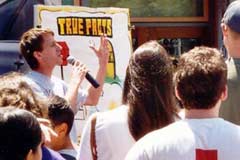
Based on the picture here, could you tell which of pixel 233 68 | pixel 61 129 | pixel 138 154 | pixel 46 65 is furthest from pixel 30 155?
pixel 46 65

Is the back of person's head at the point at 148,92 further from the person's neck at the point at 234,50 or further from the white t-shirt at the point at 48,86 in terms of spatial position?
the white t-shirt at the point at 48,86

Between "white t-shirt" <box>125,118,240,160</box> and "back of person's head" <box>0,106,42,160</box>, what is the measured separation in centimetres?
46

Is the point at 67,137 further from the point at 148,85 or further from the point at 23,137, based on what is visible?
the point at 23,137

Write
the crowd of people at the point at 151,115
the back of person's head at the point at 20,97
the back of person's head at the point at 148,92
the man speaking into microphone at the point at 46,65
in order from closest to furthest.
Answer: the crowd of people at the point at 151,115
the back of person's head at the point at 20,97
the back of person's head at the point at 148,92
the man speaking into microphone at the point at 46,65

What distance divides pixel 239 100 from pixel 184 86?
1.06 meters

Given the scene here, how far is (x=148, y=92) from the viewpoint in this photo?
3.05 metres

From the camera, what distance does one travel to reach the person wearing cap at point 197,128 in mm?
2629

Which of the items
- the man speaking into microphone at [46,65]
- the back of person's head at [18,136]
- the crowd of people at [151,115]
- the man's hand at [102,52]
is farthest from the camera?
the man's hand at [102,52]

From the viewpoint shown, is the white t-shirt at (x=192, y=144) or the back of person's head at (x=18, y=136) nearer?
the back of person's head at (x=18, y=136)

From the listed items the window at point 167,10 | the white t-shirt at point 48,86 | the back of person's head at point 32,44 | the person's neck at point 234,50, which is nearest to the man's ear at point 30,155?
the person's neck at point 234,50

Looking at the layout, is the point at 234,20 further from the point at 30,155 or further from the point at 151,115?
the point at 30,155

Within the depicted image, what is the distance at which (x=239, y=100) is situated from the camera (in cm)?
369

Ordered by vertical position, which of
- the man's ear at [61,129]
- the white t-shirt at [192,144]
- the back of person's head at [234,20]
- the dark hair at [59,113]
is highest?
the back of person's head at [234,20]

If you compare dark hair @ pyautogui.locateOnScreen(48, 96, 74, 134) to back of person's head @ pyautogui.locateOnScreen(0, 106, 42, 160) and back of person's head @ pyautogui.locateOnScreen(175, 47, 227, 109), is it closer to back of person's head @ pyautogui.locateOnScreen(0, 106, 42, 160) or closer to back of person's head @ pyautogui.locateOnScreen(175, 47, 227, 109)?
back of person's head @ pyautogui.locateOnScreen(175, 47, 227, 109)
